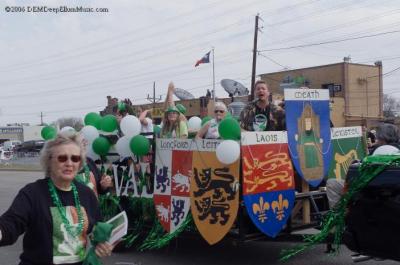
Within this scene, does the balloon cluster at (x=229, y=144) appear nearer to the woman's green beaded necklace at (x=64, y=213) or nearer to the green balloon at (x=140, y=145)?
the green balloon at (x=140, y=145)

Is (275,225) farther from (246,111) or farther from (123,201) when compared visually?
(123,201)

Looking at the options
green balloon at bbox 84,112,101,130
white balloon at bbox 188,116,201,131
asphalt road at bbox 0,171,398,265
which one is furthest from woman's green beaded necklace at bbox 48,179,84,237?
white balloon at bbox 188,116,201,131

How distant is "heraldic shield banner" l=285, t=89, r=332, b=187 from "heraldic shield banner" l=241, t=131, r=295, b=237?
128 millimetres

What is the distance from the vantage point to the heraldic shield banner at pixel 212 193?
5.38m

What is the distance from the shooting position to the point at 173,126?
6.70 m

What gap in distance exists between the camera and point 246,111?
645 centimetres

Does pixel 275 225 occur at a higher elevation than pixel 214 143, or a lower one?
lower

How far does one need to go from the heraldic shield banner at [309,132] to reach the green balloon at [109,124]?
8.24 ft

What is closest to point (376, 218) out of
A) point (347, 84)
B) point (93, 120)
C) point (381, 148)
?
point (381, 148)

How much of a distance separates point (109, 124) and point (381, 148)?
3.55 metres

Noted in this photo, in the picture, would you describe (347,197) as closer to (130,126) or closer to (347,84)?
(130,126)

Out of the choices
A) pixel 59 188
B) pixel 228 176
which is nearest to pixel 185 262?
pixel 228 176

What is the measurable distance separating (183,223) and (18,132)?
100 meters

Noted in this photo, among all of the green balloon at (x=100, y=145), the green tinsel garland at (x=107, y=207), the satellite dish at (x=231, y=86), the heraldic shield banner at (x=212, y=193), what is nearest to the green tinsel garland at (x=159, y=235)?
the heraldic shield banner at (x=212, y=193)
